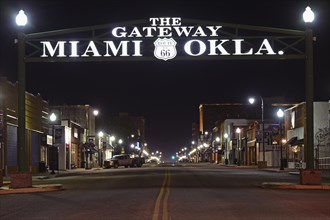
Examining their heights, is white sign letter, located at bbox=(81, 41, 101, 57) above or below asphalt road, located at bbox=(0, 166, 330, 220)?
above

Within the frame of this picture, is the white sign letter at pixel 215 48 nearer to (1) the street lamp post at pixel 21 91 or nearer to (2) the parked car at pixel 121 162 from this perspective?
(1) the street lamp post at pixel 21 91

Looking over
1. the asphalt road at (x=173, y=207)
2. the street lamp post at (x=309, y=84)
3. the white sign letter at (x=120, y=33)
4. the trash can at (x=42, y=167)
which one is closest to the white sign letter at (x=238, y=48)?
the street lamp post at (x=309, y=84)

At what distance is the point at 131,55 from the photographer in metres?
28.2

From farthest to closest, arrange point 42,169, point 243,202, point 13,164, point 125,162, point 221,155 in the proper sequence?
point 221,155, point 125,162, point 42,169, point 13,164, point 243,202

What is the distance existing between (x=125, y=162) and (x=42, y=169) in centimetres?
2469

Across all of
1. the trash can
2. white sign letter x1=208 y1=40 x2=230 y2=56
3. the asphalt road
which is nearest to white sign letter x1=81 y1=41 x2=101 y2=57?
white sign letter x1=208 y1=40 x2=230 y2=56

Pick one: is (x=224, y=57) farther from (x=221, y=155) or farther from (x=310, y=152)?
(x=221, y=155)

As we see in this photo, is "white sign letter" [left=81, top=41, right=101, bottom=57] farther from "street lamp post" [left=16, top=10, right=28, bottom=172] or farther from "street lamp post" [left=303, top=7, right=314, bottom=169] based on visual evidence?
"street lamp post" [left=303, top=7, right=314, bottom=169]

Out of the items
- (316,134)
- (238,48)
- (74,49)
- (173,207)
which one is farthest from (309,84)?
(316,134)

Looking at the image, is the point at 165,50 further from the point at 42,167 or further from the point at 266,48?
the point at 42,167

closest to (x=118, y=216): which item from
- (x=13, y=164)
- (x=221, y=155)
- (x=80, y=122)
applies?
(x=13, y=164)

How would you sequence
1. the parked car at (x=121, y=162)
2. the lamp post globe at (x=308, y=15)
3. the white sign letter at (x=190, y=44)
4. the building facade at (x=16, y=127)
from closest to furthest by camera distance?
the lamp post globe at (x=308, y=15), the white sign letter at (x=190, y=44), the building facade at (x=16, y=127), the parked car at (x=121, y=162)

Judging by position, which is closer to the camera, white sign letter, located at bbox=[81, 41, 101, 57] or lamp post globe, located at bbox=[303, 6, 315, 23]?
lamp post globe, located at bbox=[303, 6, 315, 23]

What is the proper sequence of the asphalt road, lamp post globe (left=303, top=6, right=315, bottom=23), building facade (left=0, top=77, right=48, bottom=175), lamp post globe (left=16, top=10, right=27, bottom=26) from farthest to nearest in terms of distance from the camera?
1. building facade (left=0, top=77, right=48, bottom=175)
2. lamp post globe (left=303, top=6, right=315, bottom=23)
3. lamp post globe (left=16, top=10, right=27, bottom=26)
4. the asphalt road
